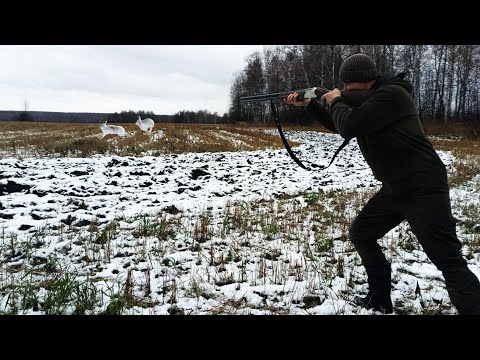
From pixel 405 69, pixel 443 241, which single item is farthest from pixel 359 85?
pixel 405 69

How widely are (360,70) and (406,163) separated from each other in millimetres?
853

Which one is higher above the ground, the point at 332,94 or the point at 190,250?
the point at 332,94

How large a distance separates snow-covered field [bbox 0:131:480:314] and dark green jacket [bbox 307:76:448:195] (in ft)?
4.33

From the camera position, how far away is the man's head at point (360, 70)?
2.71m

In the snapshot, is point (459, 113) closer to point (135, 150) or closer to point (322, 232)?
point (135, 150)

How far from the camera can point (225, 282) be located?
3.50 metres

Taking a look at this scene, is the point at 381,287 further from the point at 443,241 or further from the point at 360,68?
the point at 360,68

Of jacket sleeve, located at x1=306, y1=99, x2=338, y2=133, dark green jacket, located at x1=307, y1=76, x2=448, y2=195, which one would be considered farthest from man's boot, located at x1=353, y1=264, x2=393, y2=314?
jacket sleeve, located at x1=306, y1=99, x2=338, y2=133

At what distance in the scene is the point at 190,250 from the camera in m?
4.35

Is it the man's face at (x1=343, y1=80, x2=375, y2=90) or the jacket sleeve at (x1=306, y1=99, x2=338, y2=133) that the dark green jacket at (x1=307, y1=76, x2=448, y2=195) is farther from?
the jacket sleeve at (x1=306, y1=99, x2=338, y2=133)

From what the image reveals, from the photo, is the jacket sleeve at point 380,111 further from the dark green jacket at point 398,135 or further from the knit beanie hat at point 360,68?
the knit beanie hat at point 360,68

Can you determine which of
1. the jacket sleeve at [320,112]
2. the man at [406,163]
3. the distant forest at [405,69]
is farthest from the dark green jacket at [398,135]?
the distant forest at [405,69]

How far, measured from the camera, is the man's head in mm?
2705
